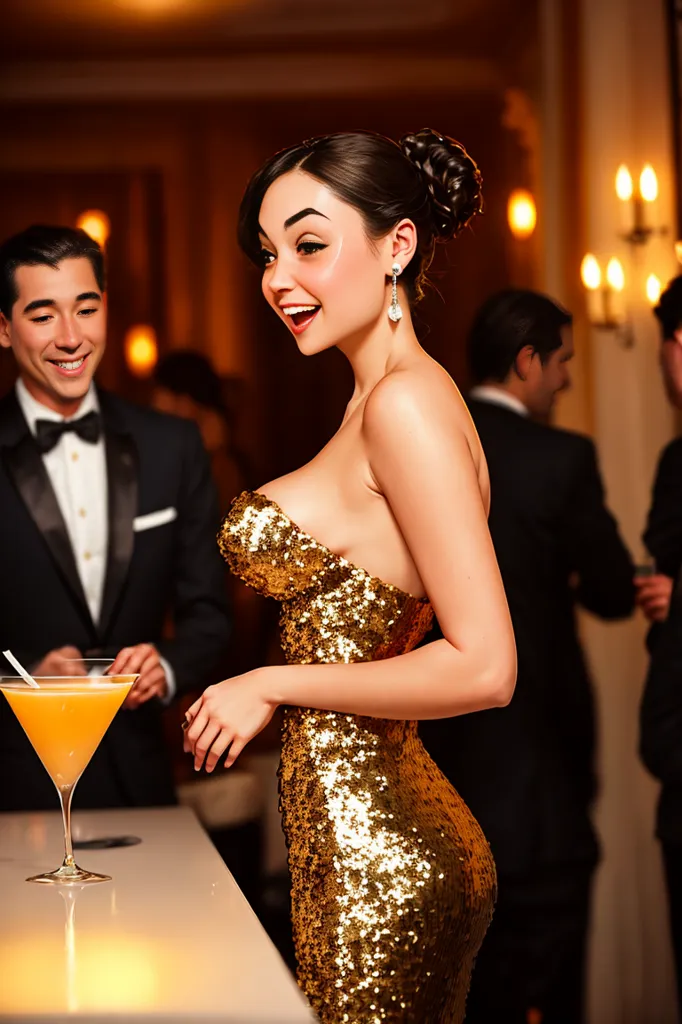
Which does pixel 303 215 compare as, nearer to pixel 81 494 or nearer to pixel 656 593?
pixel 81 494

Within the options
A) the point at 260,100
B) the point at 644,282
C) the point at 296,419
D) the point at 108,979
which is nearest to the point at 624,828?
Answer: the point at 644,282

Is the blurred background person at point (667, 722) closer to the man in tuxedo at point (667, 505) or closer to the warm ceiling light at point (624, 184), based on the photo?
the man in tuxedo at point (667, 505)

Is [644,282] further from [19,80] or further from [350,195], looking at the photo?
[19,80]

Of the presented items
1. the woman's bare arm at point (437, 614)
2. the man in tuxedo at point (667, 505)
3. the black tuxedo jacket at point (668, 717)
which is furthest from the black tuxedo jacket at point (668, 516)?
the woman's bare arm at point (437, 614)

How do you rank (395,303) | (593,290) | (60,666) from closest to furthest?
(395,303) < (60,666) < (593,290)

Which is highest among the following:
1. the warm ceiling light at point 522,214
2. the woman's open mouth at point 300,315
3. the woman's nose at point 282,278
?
the warm ceiling light at point 522,214

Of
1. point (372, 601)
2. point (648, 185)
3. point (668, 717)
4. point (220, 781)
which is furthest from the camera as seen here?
point (220, 781)

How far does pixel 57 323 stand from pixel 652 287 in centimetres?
210

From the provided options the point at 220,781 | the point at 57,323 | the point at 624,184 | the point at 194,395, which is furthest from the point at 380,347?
the point at 220,781

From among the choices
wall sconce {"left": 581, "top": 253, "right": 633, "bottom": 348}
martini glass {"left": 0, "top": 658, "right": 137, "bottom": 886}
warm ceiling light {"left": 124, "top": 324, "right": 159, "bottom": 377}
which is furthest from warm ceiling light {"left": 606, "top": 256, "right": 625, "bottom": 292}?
warm ceiling light {"left": 124, "top": 324, "right": 159, "bottom": 377}

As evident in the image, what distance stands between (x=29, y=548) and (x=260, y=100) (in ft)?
17.8

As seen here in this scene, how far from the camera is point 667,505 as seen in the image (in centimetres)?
253

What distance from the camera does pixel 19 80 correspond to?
696cm

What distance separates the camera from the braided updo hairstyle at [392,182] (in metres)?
1.64
